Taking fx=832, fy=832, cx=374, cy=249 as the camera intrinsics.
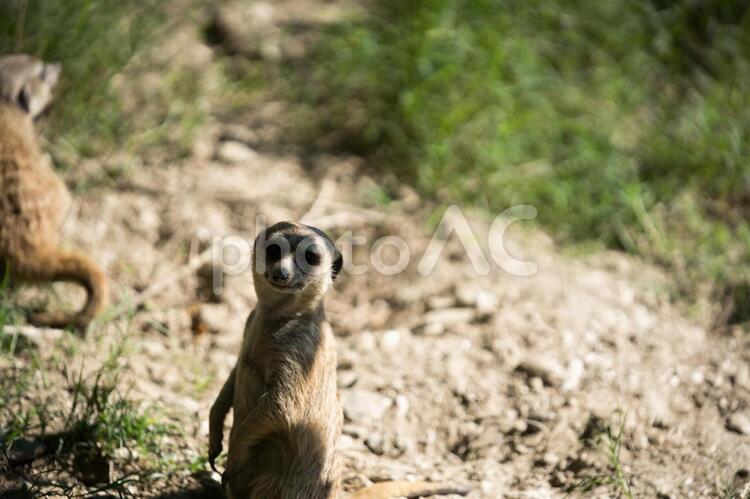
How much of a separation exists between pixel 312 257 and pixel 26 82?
1878 millimetres

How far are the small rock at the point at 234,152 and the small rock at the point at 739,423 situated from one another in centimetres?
263

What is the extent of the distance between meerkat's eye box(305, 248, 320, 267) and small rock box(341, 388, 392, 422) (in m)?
0.76

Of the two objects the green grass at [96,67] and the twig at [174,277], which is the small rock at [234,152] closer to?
the green grass at [96,67]

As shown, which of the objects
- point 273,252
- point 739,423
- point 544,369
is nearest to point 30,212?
point 273,252

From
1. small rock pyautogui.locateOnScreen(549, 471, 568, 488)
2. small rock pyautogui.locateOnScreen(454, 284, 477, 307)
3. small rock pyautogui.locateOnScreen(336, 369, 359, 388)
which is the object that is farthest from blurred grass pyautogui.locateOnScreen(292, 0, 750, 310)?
small rock pyautogui.locateOnScreen(549, 471, 568, 488)

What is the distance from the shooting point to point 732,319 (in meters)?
3.66

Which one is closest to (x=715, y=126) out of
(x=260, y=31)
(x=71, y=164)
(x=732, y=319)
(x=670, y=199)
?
(x=670, y=199)

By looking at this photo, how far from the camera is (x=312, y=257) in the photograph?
2.39m

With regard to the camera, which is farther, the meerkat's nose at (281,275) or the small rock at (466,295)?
the small rock at (466,295)

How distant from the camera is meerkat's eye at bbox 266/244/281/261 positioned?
7.69 ft

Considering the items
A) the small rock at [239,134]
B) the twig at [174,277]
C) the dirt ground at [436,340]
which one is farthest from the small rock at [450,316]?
the small rock at [239,134]

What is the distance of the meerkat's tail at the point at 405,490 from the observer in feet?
8.08

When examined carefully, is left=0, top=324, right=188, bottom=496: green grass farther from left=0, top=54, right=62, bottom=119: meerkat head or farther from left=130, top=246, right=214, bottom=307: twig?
left=0, top=54, right=62, bottom=119: meerkat head

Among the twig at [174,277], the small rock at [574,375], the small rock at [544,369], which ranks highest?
the twig at [174,277]
